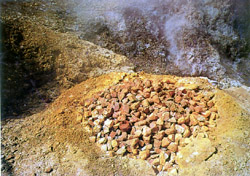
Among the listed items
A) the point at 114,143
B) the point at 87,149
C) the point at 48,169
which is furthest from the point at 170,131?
the point at 48,169

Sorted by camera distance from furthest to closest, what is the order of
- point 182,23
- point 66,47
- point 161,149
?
point 182,23 < point 66,47 < point 161,149

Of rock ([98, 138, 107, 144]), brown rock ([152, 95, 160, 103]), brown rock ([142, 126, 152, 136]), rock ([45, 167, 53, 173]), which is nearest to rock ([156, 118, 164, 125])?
brown rock ([142, 126, 152, 136])

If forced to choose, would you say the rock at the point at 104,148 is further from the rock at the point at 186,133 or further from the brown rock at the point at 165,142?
the rock at the point at 186,133

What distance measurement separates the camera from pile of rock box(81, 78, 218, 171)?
5.03 ft

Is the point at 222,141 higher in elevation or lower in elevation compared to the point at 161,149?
higher

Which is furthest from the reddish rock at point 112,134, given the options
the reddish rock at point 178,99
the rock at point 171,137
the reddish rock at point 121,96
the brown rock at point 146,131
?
the reddish rock at point 178,99

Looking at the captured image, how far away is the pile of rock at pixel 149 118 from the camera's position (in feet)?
5.03

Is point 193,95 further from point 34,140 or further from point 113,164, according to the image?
point 34,140

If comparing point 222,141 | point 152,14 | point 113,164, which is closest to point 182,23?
point 152,14

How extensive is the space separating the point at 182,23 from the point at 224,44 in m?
0.72

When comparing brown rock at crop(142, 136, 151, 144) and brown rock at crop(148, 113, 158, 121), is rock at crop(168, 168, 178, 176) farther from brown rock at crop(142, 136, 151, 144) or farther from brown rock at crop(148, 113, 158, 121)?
brown rock at crop(148, 113, 158, 121)

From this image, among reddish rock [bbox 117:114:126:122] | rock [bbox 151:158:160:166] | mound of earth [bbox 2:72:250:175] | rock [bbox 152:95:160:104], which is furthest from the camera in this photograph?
rock [bbox 152:95:160:104]

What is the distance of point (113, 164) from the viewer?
1.42 metres

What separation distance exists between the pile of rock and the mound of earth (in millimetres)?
63
